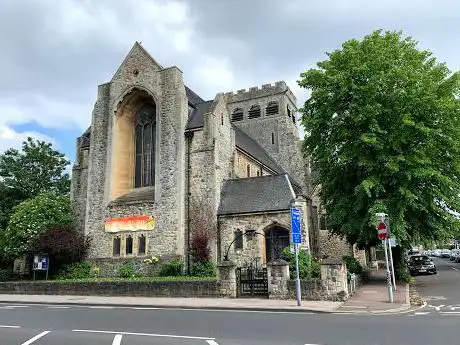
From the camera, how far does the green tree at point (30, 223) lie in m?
27.9

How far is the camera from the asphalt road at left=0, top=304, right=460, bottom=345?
28.0 ft

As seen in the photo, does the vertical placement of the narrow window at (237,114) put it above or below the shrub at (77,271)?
above

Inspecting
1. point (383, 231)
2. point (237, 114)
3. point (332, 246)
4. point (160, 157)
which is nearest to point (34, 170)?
point (160, 157)

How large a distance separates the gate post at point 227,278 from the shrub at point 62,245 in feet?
43.5

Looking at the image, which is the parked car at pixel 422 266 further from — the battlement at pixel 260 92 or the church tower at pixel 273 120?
the battlement at pixel 260 92

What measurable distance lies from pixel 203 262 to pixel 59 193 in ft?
74.9

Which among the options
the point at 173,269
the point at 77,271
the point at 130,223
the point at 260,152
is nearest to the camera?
the point at 173,269

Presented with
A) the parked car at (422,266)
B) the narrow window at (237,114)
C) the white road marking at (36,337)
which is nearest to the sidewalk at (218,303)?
the white road marking at (36,337)

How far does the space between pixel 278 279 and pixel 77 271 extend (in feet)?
52.6

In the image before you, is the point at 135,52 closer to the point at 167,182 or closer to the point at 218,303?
the point at 167,182

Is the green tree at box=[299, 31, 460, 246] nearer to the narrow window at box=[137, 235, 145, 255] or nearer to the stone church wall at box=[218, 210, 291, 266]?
the stone church wall at box=[218, 210, 291, 266]

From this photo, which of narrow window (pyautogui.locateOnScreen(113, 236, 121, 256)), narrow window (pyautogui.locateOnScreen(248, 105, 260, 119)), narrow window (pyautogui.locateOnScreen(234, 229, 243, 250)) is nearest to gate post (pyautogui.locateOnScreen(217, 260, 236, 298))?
narrow window (pyautogui.locateOnScreen(234, 229, 243, 250))

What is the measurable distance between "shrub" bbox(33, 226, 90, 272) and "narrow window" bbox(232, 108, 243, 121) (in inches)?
1062

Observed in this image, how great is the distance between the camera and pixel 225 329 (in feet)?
33.1
